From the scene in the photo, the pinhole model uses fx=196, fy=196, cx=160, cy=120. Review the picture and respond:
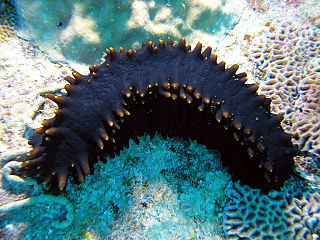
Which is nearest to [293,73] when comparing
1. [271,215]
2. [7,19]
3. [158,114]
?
[271,215]

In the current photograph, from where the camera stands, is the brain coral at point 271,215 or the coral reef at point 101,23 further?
the coral reef at point 101,23

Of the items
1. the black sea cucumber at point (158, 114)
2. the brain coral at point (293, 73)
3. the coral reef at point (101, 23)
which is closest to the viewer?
the black sea cucumber at point (158, 114)

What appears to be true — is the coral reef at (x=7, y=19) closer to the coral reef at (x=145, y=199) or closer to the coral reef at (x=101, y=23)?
the coral reef at (x=101, y=23)

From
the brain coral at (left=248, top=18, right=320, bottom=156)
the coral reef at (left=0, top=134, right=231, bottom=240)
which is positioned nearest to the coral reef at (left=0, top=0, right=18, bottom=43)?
the coral reef at (left=0, top=134, right=231, bottom=240)

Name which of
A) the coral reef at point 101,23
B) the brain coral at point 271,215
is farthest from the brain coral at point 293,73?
the coral reef at point 101,23

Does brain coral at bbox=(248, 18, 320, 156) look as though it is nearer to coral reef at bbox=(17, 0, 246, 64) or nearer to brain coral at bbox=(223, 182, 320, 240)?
brain coral at bbox=(223, 182, 320, 240)

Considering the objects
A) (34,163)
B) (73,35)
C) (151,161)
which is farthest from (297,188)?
(73,35)
